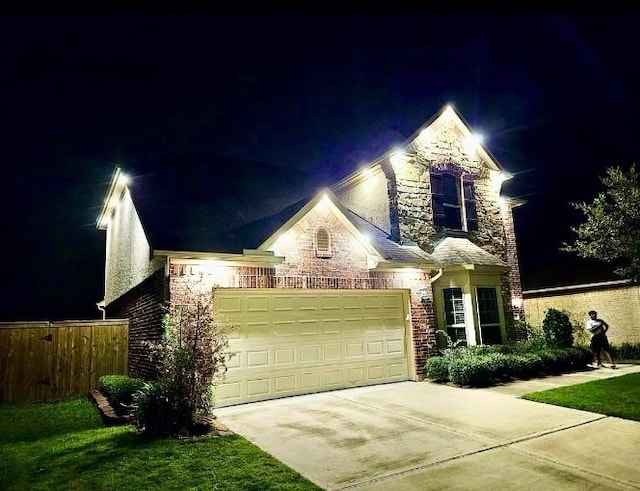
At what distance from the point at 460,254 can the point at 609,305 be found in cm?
771

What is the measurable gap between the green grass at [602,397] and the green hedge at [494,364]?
1.42 m

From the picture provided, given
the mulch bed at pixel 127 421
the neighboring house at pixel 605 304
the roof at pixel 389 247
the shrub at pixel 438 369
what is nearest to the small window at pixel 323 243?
the roof at pixel 389 247

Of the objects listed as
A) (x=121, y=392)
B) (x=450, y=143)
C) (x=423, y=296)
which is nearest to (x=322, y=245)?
(x=423, y=296)

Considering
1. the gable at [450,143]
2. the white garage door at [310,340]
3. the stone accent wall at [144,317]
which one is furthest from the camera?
the gable at [450,143]

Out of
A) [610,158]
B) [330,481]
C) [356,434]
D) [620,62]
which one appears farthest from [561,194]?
[330,481]

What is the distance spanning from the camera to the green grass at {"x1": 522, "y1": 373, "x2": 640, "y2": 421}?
7.20 metres

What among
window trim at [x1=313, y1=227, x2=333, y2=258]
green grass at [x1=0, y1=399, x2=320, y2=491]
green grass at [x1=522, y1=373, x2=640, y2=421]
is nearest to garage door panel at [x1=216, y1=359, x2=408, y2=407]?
green grass at [x1=0, y1=399, x2=320, y2=491]

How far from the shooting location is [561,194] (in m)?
25.1

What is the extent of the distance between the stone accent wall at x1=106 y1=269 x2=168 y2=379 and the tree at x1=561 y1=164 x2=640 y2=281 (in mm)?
11478

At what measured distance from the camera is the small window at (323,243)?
10.2 meters

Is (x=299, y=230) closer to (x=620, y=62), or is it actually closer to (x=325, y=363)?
(x=325, y=363)

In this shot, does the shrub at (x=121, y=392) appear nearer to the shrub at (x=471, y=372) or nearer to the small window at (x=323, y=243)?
the small window at (x=323, y=243)

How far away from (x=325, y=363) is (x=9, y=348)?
7.56m

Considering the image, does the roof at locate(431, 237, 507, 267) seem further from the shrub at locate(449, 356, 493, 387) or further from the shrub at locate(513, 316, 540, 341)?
the shrub at locate(449, 356, 493, 387)
